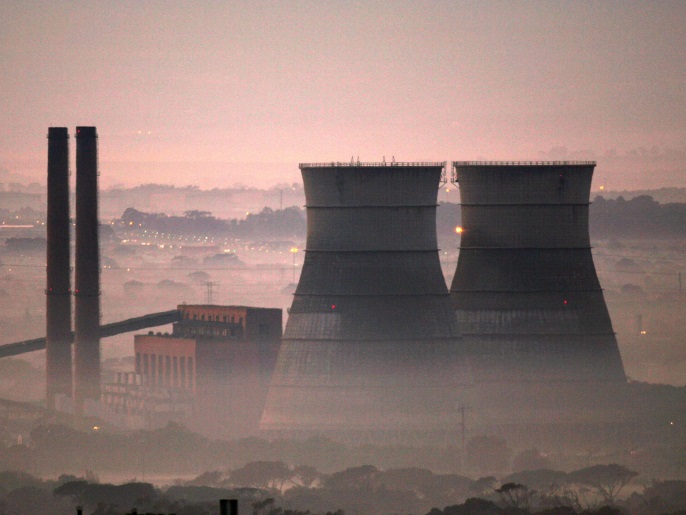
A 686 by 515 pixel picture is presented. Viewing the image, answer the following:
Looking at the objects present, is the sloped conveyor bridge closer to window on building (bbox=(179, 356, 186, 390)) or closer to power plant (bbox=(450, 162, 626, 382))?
window on building (bbox=(179, 356, 186, 390))

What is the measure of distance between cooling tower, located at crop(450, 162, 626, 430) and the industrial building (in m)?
11.9

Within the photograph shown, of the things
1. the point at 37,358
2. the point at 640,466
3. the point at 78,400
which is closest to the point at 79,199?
the point at 78,400

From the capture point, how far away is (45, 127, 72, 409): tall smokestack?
85500mm

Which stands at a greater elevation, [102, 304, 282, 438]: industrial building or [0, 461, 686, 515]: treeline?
[102, 304, 282, 438]: industrial building

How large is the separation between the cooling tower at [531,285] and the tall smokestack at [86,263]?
15.8 m

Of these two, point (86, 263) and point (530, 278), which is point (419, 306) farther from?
point (86, 263)

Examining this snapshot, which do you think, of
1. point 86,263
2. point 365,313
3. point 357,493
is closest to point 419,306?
point 365,313

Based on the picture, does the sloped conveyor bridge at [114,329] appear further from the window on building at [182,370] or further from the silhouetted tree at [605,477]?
the silhouetted tree at [605,477]

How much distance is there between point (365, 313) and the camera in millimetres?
76375

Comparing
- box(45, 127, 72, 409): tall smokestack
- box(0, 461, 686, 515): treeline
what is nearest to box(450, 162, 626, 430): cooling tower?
box(0, 461, 686, 515): treeline

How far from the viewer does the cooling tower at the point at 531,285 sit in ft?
260

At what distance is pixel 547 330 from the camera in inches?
3167

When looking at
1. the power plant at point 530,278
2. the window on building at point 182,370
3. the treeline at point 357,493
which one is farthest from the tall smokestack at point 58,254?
the power plant at point 530,278

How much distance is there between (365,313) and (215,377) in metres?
14.4
